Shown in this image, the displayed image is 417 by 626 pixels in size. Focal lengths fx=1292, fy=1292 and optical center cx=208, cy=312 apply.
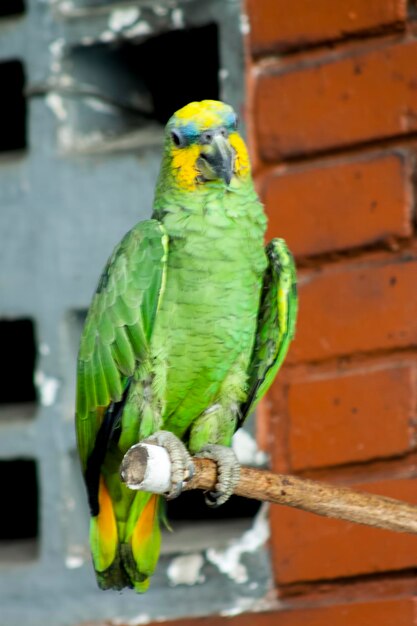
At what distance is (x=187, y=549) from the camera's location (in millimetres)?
1929

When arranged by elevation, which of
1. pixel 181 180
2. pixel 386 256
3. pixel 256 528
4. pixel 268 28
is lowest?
pixel 256 528

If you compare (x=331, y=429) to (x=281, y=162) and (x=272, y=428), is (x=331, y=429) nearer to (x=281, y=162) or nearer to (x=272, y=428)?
(x=272, y=428)

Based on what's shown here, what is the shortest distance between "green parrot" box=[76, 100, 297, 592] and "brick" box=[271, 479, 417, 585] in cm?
17

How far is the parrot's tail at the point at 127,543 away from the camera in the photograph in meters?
1.82

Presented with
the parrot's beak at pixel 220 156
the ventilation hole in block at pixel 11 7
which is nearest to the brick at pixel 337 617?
the parrot's beak at pixel 220 156

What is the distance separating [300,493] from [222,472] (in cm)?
27

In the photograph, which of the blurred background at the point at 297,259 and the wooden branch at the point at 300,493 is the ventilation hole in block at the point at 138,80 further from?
the wooden branch at the point at 300,493

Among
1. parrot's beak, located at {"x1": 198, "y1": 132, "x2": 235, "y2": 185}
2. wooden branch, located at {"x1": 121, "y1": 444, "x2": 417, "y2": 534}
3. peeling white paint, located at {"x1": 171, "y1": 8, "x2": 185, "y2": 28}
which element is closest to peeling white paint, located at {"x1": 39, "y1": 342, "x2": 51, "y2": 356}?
parrot's beak, located at {"x1": 198, "y1": 132, "x2": 235, "y2": 185}

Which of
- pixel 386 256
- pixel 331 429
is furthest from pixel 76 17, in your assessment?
pixel 331 429

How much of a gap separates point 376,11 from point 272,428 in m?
→ 0.63

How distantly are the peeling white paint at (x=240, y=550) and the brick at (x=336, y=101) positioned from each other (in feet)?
1.79

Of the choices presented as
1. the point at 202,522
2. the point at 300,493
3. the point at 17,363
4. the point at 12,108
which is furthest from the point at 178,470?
the point at 12,108

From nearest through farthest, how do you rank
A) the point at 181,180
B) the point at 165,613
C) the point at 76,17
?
the point at 181,180
the point at 165,613
the point at 76,17

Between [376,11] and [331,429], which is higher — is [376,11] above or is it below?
above
